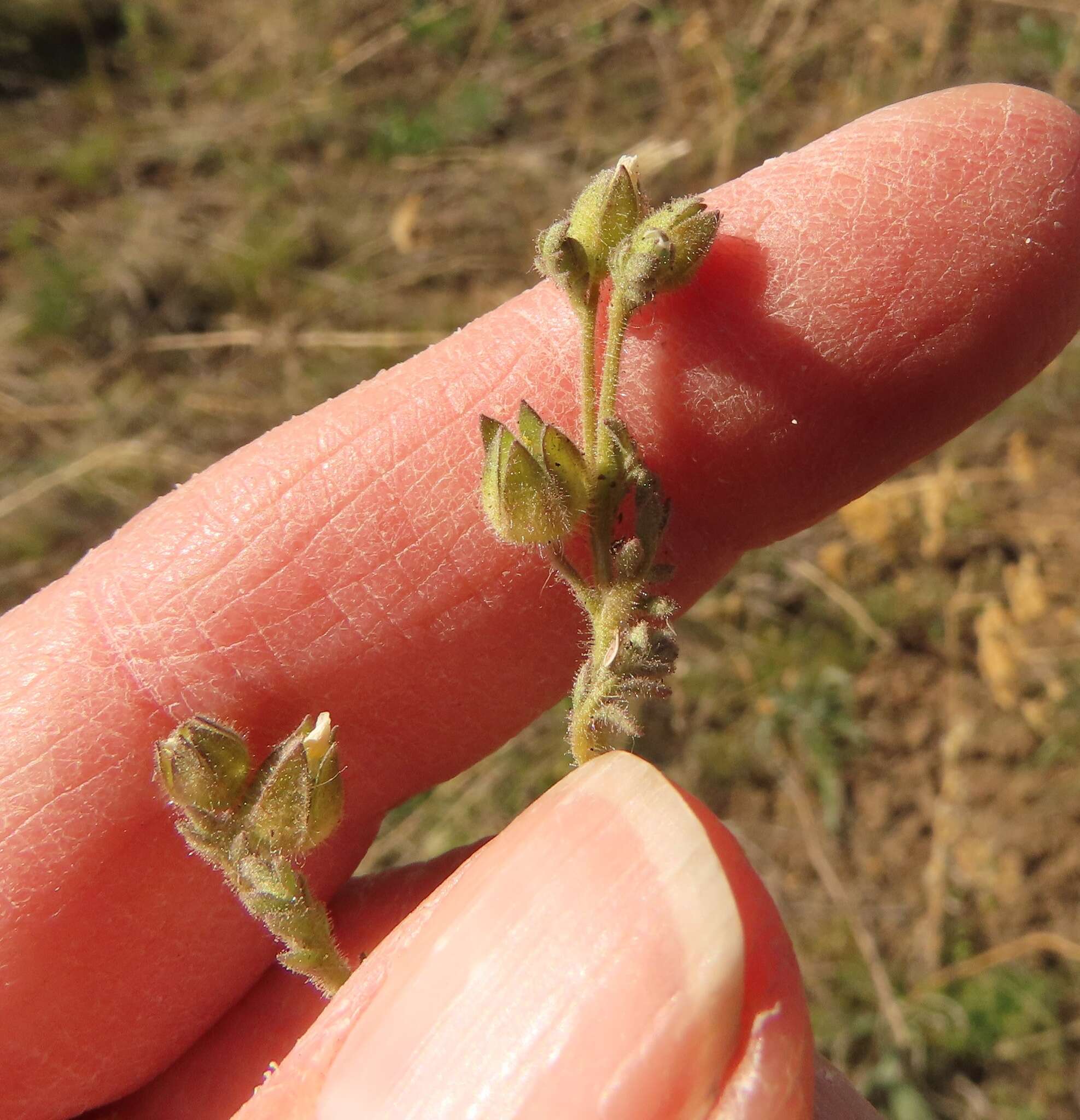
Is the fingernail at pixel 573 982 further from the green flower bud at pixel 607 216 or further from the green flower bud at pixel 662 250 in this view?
the green flower bud at pixel 607 216

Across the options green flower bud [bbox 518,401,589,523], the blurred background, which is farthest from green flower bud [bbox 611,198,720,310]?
the blurred background

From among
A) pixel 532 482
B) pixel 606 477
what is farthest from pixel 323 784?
pixel 606 477

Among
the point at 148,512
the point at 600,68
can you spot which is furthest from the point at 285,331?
the point at 148,512

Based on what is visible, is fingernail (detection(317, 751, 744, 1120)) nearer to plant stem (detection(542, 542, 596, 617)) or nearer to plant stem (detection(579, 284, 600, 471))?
plant stem (detection(542, 542, 596, 617))

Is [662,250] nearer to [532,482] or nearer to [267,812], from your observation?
[532,482]

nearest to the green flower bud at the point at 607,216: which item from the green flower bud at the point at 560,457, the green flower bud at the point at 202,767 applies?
the green flower bud at the point at 560,457

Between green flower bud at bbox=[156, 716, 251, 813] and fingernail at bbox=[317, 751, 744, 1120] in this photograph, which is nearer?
fingernail at bbox=[317, 751, 744, 1120]

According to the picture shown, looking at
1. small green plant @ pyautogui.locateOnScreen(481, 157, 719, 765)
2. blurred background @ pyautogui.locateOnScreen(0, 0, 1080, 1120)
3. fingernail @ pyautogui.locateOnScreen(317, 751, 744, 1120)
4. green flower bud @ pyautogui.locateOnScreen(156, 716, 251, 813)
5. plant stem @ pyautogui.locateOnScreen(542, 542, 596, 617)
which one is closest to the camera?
fingernail @ pyautogui.locateOnScreen(317, 751, 744, 1120)

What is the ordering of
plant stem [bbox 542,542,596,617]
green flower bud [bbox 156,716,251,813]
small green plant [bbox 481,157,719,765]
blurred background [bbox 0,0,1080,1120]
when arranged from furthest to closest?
blurred background [bbox 0,0,1080,1120] < green flower bud [bbox 156,716,251,813] < plant stem [bbox 542,542,596,617] < small green plant [bbox 481,157,719,765]
